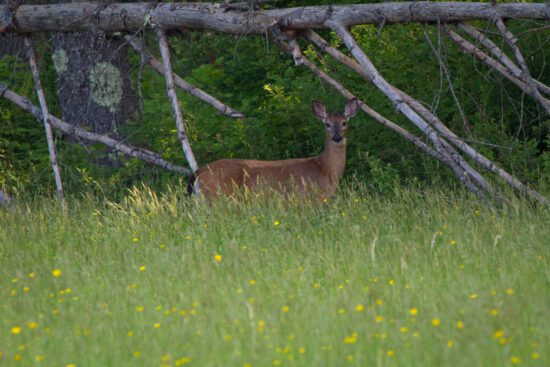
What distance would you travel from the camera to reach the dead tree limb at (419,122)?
809 centimetres

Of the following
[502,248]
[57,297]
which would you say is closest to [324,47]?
[502,248]

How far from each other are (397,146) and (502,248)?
4158 mm

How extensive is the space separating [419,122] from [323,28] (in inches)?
57.9

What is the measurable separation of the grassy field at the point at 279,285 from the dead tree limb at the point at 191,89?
1.02 m

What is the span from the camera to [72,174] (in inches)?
426

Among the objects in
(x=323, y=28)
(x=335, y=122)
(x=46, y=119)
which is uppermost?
(x=323, y=28)

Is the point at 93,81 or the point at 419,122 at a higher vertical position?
the point at 419,122

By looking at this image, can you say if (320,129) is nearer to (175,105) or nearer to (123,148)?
(175,105)

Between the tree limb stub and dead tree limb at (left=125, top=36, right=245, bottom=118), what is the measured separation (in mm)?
239

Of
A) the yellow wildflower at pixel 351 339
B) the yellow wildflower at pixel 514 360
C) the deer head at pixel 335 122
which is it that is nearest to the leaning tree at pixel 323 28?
the deer head at pixel 335 122

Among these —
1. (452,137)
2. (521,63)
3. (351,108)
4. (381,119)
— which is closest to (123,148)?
(351,108)

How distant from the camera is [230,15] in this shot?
30.2 ft

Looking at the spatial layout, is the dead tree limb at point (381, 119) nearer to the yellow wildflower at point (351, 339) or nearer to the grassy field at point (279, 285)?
the grassy field at point (279, 285)

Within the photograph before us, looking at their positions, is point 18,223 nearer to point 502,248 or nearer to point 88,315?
point 88,315
